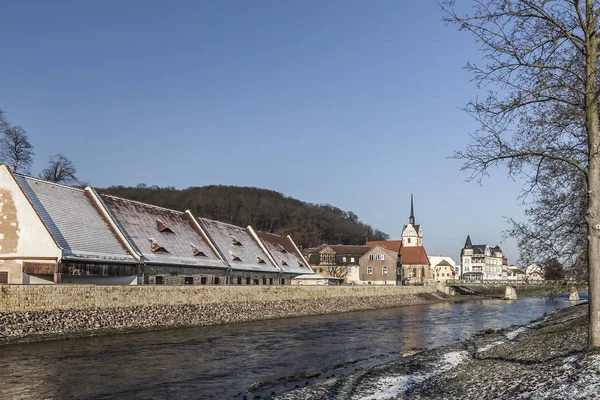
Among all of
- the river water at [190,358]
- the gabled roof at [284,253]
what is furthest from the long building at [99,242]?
the gabled roof at [284,253]

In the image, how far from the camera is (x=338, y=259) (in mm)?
89125

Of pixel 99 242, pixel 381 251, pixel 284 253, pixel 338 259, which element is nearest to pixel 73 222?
pixel 99 242

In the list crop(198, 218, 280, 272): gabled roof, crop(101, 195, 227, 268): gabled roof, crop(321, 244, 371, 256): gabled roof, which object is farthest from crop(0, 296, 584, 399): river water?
crop(321, 244, 371, 256): gabled roof

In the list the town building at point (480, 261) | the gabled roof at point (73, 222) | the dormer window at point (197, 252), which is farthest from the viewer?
the town building at point (480, 261)

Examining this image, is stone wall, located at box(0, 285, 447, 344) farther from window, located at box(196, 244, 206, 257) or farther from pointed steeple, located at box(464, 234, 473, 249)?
pointed steeple, located at box(464, 234, 473, 249)

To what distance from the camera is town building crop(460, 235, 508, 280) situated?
562 feet

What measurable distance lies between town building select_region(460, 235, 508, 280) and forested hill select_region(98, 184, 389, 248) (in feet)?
108

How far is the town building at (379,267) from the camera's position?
84869 mm

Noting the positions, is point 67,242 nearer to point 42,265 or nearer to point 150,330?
point 42,265

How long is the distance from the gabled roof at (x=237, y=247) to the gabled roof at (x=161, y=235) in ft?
7.51

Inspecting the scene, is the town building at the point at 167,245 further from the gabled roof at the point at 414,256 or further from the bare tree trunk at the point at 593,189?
the gabled roof at the point at 414,256

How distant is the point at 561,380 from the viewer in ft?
29.3

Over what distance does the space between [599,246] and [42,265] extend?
27.7 metres

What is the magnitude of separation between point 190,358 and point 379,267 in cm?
6867
